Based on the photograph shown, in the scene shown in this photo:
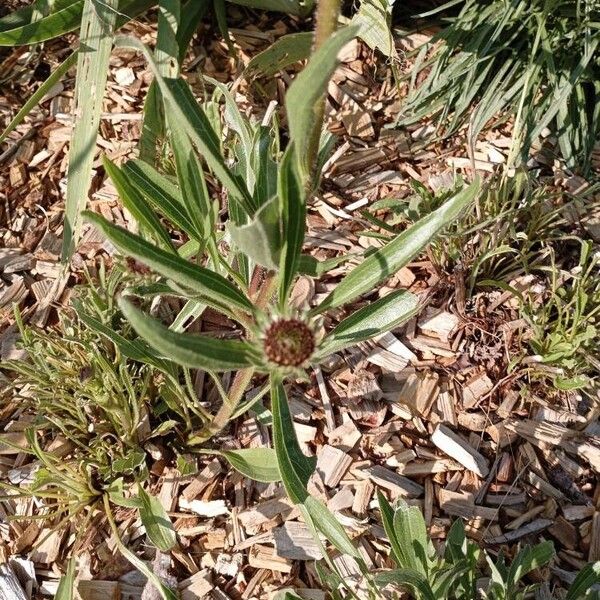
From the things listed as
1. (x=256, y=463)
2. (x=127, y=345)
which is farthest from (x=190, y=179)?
(x=256, y=463)

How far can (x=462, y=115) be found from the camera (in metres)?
2.13

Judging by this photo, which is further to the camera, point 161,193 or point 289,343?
point 161,193

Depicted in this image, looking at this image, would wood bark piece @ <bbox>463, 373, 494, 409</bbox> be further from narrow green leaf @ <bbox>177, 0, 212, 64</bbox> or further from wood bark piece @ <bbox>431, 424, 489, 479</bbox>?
narrow green leaf @ <bbox>177, 0, 212, 64</bbox>

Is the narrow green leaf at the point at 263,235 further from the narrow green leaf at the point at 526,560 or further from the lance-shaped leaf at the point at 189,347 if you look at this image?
the narrow green leaf at the point at 526,560

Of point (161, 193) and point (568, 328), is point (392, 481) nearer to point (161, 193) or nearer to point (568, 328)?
point (568, 328)

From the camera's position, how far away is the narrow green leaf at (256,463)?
4.68ft

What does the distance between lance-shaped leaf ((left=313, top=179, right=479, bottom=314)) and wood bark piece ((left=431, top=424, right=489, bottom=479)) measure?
23.8 inches

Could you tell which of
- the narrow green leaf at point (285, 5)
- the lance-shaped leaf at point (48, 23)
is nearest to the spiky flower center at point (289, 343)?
the lance-shaped leaf at point (48, 23)

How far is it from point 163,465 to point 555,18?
1.55m

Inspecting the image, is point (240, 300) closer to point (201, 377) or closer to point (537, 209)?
point (201, 377)

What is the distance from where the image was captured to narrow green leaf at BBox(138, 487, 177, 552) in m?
1.47

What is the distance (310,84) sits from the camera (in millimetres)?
854

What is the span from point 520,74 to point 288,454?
1412 millimetres

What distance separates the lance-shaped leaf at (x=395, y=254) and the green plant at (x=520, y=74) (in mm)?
932
